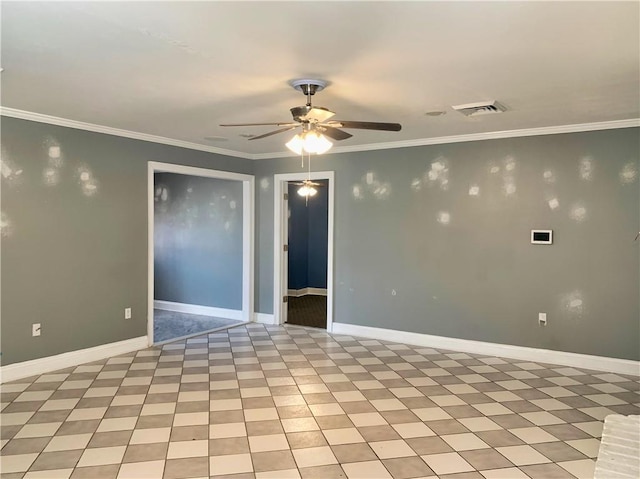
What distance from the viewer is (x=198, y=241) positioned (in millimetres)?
7430

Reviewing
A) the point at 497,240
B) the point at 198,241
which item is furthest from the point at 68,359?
the point at 497,240

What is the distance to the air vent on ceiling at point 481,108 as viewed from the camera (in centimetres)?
384

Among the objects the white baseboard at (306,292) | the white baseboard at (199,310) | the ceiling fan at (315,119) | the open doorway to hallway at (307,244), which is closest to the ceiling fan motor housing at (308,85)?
the ceiling fan at (315,119)

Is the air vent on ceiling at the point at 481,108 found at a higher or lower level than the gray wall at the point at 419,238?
higher

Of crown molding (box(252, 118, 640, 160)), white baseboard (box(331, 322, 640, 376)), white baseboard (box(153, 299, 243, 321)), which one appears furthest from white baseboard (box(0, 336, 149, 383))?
crown molding (box(252, 118, 640, 160))

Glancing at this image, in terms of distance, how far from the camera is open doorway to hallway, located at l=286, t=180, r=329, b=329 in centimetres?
952

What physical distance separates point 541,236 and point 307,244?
5.54 m

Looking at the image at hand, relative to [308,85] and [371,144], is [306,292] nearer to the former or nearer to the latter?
[371,144]

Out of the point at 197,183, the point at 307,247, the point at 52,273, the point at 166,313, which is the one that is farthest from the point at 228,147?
the point at 307,247

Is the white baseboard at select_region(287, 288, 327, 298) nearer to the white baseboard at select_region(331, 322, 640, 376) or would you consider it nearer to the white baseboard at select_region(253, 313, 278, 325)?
the white baseboard at select_region(253, 313, 278, 325)

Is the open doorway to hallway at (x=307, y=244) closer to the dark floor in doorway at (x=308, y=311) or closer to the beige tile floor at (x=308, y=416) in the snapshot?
the dark floor in doorway at (x=308, y=311)

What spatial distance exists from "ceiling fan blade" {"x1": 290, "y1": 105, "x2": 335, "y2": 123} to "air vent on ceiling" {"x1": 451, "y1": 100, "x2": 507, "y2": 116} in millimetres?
1334

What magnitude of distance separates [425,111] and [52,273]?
3.86 m

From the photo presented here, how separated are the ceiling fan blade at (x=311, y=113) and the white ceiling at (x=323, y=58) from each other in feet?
0.73
